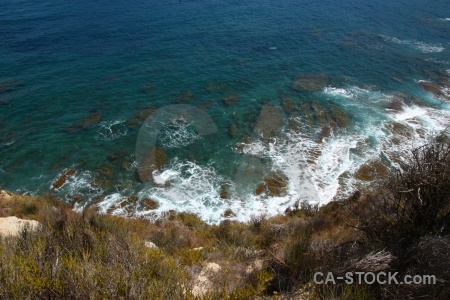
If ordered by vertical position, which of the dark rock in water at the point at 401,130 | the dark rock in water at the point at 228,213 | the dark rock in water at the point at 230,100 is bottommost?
the dark rock in water at the point at 228,213

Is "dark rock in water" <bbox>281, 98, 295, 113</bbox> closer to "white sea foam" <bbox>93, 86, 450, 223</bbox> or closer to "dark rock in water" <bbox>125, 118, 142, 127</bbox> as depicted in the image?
"white sea foam" <bbox>93, 86, 450, 223</bbox>

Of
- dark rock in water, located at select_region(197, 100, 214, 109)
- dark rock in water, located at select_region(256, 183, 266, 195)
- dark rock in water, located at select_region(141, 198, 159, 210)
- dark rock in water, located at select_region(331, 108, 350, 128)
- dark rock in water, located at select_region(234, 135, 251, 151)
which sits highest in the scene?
dark rock in water, located at select_region(197, 100, 214, 109)

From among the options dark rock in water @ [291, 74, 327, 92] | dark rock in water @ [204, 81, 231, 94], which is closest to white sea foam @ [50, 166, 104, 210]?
dark rock in water @ [204, 81, 231, 94]

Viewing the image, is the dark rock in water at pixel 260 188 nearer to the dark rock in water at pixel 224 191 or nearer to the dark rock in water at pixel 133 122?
the dark rock in water at pixel 224 191

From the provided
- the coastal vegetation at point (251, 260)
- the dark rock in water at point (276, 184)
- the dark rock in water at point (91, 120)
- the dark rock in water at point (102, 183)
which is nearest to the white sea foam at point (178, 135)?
the dark rock in water at point (102, 183)

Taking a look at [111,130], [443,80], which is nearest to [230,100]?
[111,130]
